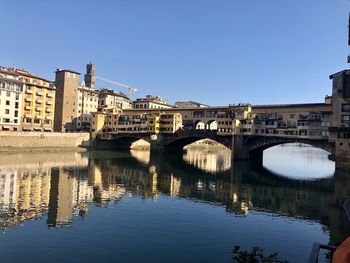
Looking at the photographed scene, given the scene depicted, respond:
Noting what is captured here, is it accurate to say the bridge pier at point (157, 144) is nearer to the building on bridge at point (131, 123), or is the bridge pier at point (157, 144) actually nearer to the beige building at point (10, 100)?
the building on bridge at point (131, 123)

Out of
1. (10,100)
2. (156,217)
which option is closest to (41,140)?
(10,100)

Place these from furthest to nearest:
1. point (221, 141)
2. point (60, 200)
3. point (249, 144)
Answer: point (221, 141)
point (249, 144)
point (60, 200)

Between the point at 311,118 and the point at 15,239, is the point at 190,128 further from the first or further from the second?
the point at 15,239

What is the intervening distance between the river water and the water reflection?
0.10 meters

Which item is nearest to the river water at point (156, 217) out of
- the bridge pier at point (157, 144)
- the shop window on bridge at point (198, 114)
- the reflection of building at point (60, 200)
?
the reflection of building at point (60, 200)

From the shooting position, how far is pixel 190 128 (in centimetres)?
9944

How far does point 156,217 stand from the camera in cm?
2798

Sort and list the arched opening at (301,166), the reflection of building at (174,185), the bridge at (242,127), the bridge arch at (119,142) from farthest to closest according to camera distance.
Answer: the bridge arch at (119,142)
the bridge at (242,127)
the arched opening at (301,166)
the reflection of building at (174,185)

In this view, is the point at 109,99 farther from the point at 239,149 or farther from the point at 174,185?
the point at 174,185

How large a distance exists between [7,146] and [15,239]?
64599 millimetres

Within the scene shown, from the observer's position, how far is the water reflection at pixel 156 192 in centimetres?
2823

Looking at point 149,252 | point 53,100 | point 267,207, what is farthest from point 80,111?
point 149,252

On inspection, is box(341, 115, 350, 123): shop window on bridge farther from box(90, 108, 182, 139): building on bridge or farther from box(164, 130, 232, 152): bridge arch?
box(90, 108, 182, 139): building on bridge

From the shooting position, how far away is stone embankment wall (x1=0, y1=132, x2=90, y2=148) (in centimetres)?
7925
